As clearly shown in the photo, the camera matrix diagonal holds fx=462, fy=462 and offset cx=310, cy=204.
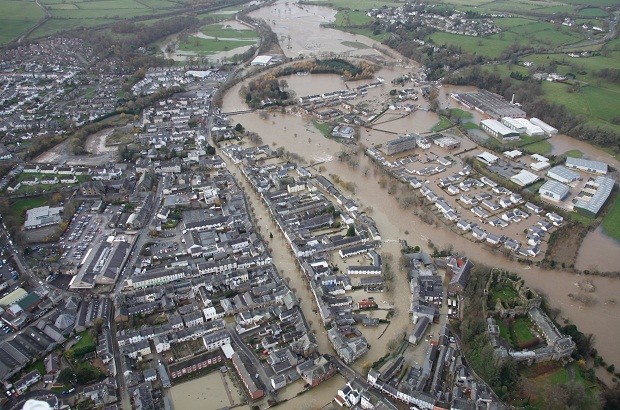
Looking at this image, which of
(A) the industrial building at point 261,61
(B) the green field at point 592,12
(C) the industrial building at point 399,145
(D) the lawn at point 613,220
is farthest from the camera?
(B) the green field at point 592,12

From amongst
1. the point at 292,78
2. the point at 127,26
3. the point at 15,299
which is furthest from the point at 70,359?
the point at 127,26

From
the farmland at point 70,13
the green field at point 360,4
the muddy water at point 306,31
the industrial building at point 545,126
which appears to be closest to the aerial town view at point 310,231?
the industrial building at point 545,126

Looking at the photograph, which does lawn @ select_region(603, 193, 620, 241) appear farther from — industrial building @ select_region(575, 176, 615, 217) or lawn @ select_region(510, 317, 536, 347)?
lawn @ select_region(510, 317, 536, 347)

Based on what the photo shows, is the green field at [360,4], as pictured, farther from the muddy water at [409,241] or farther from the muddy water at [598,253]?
the muddy water at [598,253]

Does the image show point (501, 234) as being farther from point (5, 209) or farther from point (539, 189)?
point (5, 209)

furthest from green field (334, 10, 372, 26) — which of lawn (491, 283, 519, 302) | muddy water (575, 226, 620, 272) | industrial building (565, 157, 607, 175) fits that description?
lawn (491, 283, 519, 302)

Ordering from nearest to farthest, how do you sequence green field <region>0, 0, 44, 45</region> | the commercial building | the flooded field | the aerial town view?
the flooded field
the aerial town view
the commercial building
green field <region>0, 0, 44, 45</region>

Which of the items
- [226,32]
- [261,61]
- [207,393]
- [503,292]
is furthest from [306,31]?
[207,393]
